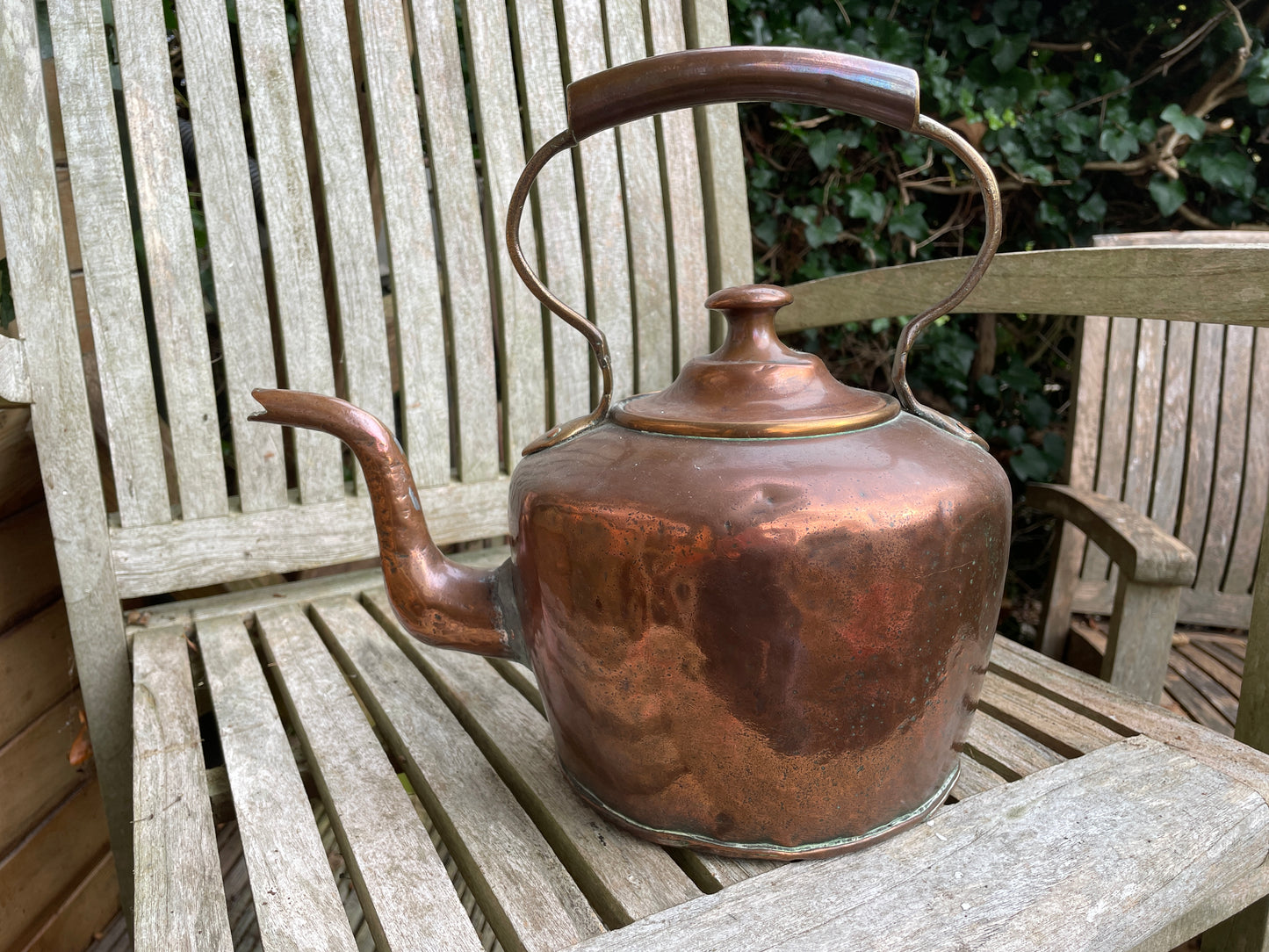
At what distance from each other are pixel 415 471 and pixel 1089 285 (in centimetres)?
86

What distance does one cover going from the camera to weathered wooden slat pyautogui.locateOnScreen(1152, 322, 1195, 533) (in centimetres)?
160

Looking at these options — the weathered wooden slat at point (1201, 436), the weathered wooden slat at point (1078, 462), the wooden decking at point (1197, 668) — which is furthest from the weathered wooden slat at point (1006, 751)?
the weathered wooden slat at point (1201, 436)

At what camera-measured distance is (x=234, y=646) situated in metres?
1.00

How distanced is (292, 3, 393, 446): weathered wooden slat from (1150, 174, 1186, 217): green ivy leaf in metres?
1.71

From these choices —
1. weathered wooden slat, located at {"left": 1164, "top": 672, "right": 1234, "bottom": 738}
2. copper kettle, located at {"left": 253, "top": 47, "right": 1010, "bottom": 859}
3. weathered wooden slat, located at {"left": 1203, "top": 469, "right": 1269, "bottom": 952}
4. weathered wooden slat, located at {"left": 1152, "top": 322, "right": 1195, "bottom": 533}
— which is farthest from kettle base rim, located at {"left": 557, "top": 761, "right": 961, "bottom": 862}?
weathered wooden slat, located at {"left": 1152, "top": 322, "right": 1195, "bottom": 533}

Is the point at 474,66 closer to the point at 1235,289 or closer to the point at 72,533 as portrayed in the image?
the point at 72,533

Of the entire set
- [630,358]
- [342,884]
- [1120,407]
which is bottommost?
[342,884]

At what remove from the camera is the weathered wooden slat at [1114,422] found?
1.59 metres

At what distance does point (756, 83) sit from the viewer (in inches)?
22.9

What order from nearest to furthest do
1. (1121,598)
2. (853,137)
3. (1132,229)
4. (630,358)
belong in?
(1121,598), (630,358), (853,137), (1132,229)

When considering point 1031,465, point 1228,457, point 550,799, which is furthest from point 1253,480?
point 550,799

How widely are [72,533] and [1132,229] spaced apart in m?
2.26

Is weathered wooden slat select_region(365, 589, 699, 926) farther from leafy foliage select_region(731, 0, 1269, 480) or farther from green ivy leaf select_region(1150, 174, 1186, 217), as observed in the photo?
green ivy leaf select_region(1150, 174, 1186, 217)

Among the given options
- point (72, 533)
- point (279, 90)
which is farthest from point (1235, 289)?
point (72, 533)
